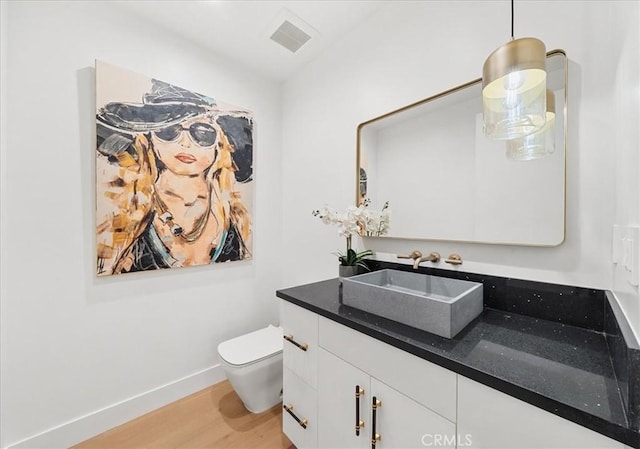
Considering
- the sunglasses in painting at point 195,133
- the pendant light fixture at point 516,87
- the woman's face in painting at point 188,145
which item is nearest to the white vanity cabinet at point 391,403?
the pendant light fixture at point 516,87

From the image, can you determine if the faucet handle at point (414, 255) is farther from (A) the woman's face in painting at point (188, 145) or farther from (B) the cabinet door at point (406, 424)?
(A) the woman's face in painting at point (188, 145)

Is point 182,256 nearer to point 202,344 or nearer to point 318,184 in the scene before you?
point 202,344

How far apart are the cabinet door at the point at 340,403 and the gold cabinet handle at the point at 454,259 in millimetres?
689

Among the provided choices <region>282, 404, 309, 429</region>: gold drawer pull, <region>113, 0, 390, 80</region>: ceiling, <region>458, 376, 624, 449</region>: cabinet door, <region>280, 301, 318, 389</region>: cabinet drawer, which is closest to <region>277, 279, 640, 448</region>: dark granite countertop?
→ <region>458, 376, 624, 449</region>: cabinet door

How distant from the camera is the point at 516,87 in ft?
2.68

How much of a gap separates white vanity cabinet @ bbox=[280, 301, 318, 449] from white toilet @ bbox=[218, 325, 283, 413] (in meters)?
0.32

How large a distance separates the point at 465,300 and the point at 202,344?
1822 mm

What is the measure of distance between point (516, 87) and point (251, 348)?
1.89 meters

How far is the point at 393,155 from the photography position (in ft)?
5.22

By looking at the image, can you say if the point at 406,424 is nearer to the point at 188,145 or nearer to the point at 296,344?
the point at 296,344

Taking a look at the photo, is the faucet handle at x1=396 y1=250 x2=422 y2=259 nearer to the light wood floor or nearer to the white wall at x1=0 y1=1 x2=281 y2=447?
the light wood floor

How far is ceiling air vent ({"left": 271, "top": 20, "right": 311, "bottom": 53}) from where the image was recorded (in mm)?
1750

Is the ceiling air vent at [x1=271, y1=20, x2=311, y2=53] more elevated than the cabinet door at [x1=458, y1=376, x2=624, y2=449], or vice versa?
the ceiling air vent at [x1=271, y1=20, x2=311, y2=53]

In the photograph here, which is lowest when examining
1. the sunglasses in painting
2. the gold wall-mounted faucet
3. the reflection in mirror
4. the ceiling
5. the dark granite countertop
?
the dark granite countertop
